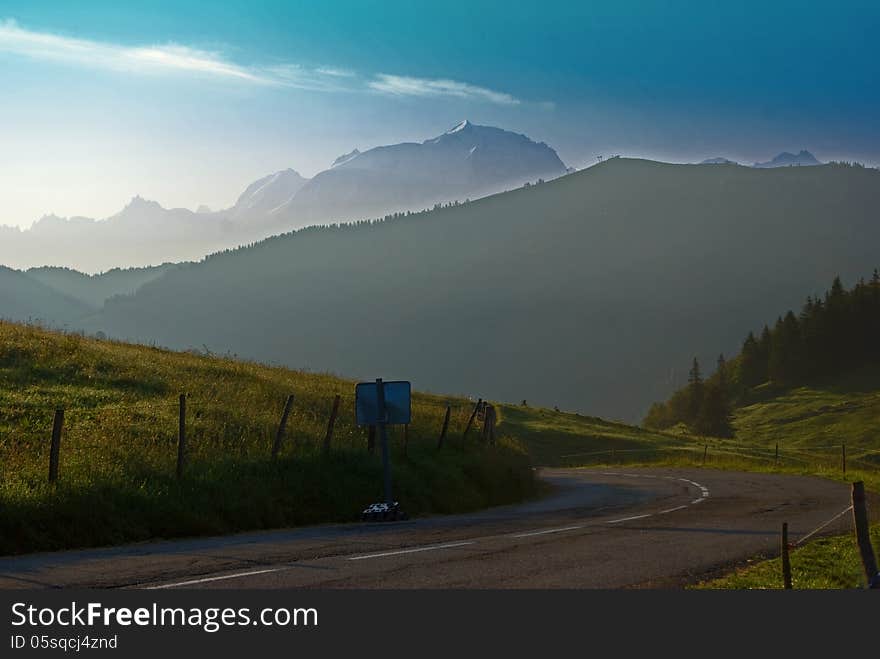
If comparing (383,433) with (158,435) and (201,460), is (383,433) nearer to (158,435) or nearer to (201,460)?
(201,460)

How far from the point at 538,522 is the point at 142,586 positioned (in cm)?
1163

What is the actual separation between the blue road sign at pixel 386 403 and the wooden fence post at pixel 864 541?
1322 cm

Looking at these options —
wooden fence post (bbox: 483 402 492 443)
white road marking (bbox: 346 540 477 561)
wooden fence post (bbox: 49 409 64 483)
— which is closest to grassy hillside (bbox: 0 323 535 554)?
wooden fence post (bbox: 49 409 64 483)

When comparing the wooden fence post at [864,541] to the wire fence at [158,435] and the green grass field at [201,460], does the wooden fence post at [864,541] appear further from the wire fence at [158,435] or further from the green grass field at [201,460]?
the wire fence at [158,435]

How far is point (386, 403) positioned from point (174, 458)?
15.2 feet

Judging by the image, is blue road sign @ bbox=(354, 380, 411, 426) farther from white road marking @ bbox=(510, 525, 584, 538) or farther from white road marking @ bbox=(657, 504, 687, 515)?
white road marking @ bbox=(657, 504, 687, 515)

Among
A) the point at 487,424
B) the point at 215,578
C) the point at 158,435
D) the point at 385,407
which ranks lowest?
the point at 215,578

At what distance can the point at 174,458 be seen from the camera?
71.8ft

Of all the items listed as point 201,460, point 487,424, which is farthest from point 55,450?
point 487,424

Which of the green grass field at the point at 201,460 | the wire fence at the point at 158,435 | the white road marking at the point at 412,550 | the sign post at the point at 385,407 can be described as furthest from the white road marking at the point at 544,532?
the wire fence at the point at 158,435

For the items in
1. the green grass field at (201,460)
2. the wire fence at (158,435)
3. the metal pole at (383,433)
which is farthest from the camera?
the metal pole at (383,433)

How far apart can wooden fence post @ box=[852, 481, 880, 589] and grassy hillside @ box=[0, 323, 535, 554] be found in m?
12.0

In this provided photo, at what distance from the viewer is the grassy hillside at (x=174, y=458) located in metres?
18.0

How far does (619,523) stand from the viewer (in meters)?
21.5
